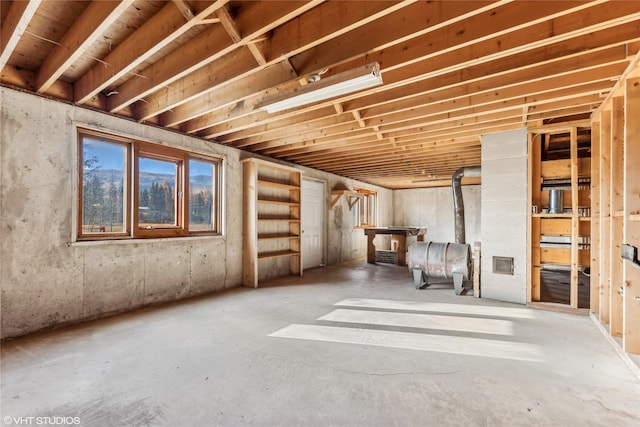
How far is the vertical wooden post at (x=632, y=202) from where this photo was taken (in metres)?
2.29

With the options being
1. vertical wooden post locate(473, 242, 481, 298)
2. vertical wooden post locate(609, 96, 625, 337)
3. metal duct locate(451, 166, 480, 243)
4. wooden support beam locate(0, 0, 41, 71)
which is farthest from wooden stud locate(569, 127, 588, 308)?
wooden support beam locate(0, 0, 41, 71)

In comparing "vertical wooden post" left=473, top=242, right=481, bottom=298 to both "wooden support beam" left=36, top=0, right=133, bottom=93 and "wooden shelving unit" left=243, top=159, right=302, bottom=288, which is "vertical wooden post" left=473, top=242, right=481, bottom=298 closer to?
"wooden shelving unit" left=243, top=159, right=302, bottom=288

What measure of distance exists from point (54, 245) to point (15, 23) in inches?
81.9

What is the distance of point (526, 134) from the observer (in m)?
3.96

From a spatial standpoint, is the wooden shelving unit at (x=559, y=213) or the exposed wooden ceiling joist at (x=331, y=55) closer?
the exposed wooden ceiling joist at (x=331, y=55)

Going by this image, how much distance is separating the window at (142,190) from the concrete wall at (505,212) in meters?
4.19

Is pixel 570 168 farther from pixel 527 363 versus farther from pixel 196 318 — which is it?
pixel 196 318

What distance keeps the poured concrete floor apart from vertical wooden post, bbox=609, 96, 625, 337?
1.50ft

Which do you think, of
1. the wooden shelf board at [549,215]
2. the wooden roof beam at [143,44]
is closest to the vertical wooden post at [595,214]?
the wooden shelf board at [549,215]

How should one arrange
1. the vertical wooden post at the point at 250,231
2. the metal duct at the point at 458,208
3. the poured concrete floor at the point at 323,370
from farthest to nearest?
the metal duct at the point at 458,208
the vertical wooden post at the point at 250,231
the poured concrete floor at the point at 323,370

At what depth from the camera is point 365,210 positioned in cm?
970

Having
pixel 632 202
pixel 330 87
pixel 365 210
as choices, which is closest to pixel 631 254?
pixel 632 202

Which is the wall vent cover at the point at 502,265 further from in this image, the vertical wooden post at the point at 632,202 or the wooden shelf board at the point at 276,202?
the wooden shelf board at the point at 276,202

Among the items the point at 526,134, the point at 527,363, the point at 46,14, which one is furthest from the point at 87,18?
the point at 526,134
